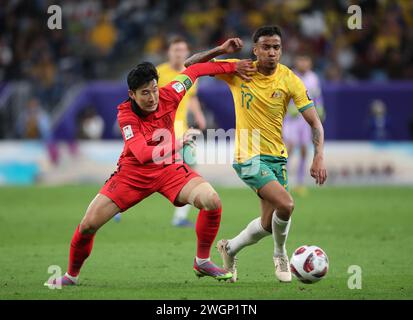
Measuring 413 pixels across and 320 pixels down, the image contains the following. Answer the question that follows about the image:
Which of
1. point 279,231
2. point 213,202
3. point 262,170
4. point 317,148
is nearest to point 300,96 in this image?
point 317,148

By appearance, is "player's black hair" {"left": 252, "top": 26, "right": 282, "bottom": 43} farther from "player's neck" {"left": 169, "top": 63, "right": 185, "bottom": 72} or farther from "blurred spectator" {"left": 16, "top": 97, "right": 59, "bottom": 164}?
"blurred spectator" {"left": 16, "top": 97, "right": 59, "bottom": 164}

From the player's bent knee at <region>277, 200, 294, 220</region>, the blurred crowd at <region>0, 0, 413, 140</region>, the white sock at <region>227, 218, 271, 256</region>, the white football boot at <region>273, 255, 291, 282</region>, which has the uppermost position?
the blurred crowd at <region>0, 0, 413, 140</region>

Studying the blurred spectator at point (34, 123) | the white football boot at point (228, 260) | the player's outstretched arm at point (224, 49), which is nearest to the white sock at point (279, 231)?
the white football boot at point (228, 260)

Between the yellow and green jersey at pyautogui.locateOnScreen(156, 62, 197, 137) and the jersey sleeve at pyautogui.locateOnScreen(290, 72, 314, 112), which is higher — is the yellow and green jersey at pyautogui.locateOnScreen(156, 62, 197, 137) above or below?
above

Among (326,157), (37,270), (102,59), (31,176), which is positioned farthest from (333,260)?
(102,59)

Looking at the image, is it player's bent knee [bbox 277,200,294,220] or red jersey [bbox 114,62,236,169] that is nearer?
red jersey [bbox 114,62,236,169]

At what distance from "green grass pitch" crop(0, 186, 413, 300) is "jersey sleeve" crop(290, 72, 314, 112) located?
165cm

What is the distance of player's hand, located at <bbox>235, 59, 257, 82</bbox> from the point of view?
8.48 metres

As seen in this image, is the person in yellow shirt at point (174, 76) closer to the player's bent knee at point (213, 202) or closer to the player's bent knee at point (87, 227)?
the player's bent knee at point (213, 202)

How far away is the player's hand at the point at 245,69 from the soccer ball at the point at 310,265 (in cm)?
180

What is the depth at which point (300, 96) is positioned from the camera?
27.5ft

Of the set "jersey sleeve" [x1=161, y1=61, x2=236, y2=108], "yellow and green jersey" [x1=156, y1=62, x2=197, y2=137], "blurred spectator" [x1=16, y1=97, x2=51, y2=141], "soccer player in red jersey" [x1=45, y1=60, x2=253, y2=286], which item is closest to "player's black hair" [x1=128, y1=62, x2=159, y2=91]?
→ "soccer player in red jersey" [x1=45, y1=60, x2=253, y2=286]

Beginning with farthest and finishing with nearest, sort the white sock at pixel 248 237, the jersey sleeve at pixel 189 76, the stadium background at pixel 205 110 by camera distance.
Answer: the stadium background at pixel 205 110 → the white sock at pixel 248 237 → the jersey sleeve at pixel 189 76

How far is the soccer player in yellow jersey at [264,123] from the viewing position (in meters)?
8.31
